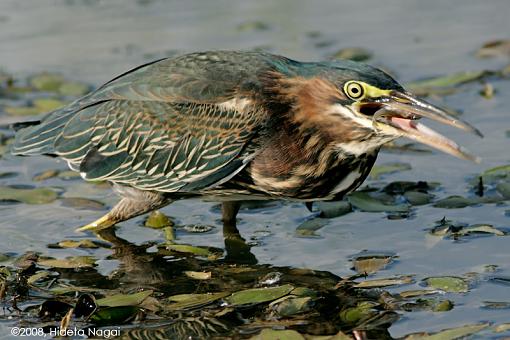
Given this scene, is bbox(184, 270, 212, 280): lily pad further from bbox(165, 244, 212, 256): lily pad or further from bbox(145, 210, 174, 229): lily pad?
bbox(145, 210, 174, 229): lily pad

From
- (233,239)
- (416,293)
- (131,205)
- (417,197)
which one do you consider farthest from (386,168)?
(416,293)

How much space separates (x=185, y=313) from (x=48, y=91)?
5509 mm

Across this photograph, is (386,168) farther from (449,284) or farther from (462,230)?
(449,284)

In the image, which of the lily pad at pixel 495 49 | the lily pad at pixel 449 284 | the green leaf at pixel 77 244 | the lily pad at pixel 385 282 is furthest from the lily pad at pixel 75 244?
the lily pad at pixel 495 49

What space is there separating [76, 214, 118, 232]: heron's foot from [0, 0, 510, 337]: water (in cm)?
14

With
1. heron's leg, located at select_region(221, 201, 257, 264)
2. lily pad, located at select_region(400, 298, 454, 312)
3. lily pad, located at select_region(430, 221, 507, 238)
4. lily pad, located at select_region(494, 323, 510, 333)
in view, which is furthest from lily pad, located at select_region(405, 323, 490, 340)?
heron's leg, located at select_region(221, 201, 257, 264)

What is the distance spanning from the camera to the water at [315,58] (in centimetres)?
725

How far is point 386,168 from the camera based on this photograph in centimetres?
884

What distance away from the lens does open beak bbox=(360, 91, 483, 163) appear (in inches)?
255

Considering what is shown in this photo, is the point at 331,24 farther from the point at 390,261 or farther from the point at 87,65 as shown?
the point at 390,261

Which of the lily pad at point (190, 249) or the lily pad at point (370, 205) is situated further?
the lily pad at point (370, 205)

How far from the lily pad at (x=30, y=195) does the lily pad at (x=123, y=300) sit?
212 cm

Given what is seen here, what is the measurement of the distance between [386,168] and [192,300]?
2.78 m

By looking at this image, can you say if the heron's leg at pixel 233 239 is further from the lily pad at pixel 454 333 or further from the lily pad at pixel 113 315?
the lily pad at pixel 454 333
